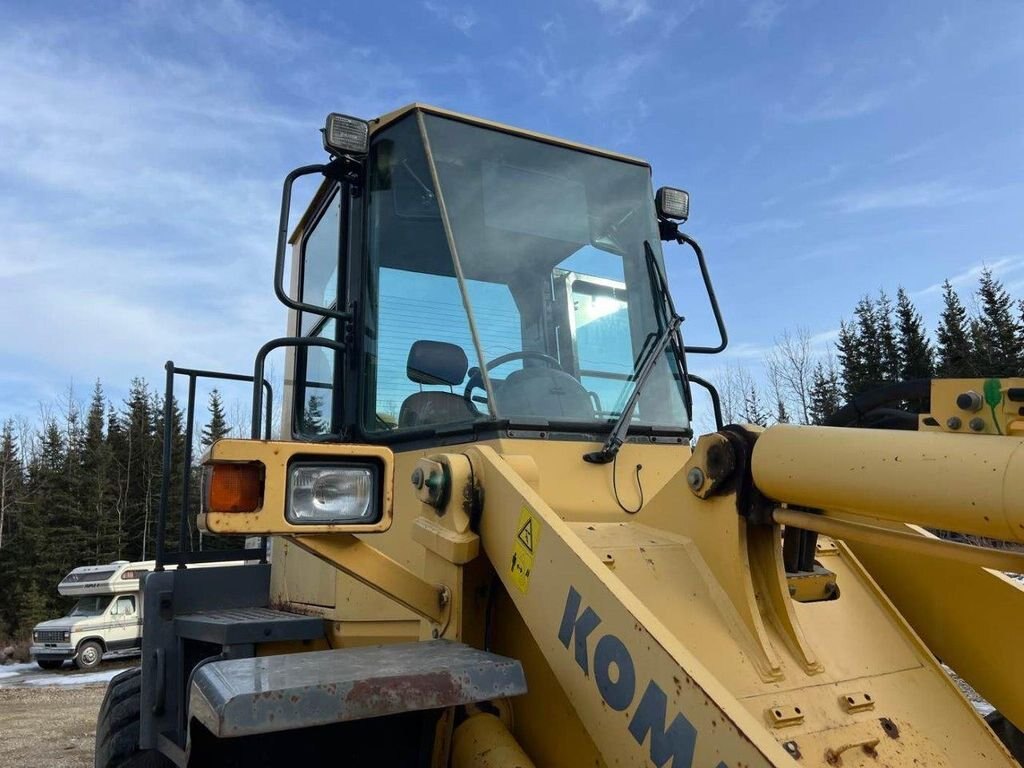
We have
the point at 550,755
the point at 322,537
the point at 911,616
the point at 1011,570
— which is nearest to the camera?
the point at 1011,570

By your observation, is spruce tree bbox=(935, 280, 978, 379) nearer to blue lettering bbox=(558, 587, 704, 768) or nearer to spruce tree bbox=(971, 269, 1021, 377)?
spruce tree bbox=(971, 269, 1021, 377)

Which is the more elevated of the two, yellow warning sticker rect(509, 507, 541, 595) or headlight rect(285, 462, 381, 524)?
headlight rect(285, 462, 381, 524)

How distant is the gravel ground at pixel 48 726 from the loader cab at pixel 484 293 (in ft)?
28.5

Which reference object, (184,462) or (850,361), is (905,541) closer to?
(184,462)

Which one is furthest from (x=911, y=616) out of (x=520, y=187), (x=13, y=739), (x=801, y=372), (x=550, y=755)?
(x=801, y=372)

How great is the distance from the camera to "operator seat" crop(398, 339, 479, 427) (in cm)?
284

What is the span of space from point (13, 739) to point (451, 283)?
1179cm

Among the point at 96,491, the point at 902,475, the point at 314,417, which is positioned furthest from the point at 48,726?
the point at 96,491

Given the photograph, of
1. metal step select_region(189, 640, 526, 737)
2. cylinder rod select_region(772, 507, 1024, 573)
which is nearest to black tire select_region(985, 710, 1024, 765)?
cylinder rod select_region(772, 507, 1024, 573)

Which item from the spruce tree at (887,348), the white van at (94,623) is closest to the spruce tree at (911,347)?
the spruce tree at (887,348)

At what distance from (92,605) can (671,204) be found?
22214 mm

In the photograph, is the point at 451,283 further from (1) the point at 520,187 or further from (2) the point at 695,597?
(2) the point at 695,597

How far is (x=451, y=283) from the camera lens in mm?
2963

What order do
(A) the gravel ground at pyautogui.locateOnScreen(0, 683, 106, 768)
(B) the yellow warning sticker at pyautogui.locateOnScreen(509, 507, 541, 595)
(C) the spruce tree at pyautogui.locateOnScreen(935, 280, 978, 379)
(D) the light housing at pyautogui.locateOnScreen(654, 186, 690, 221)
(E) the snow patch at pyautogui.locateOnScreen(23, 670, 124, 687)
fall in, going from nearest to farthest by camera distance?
1. (B) the yellow warning sticker at pyautogui.locateOnScreen(509, 507, 541, 595)
2. (D) the light housing at pyautogui.locateOnScreen(654, 186, 690, 221)
3. (A) the gravel ground at pyautogui.locateOnScreen(0, 683, 106, 768)
4. (E) the snow patch at pyautogui.locateOnScreen(23, 670, 124, 687)
5. (C) the spruce tree at pyautogui.locateOnScreen(935, 280, 978, 379)
